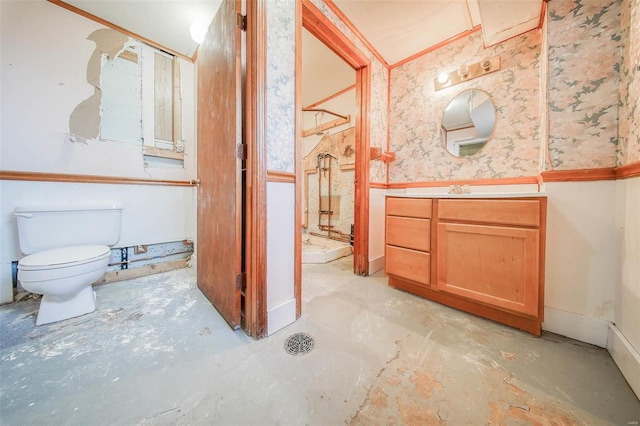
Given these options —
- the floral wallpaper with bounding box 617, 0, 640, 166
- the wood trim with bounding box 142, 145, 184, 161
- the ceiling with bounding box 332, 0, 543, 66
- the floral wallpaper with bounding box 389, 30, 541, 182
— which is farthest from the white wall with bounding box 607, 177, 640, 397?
the wood trim with bounding box 142, 145, 184, 161

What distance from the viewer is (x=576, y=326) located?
1233 millimetres

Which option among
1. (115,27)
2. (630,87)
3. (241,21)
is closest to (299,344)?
(241,21)

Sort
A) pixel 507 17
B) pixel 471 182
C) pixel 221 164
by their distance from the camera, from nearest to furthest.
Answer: pixel 221 164 < pixel 507 17 < pixel 471 182

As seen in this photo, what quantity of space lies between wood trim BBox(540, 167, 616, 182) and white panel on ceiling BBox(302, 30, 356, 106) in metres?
2.31

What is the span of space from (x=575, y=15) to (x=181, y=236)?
3.50 metres

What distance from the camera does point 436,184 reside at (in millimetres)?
2189

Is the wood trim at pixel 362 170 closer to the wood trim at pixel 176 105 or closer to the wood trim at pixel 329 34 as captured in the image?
the wood trim at pixel 329 34

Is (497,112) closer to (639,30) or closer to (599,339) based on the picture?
(639,30)

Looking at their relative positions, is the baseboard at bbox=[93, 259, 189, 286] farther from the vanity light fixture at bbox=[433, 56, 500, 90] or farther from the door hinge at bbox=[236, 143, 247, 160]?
the vanity light fixture at bbox=[433, 56, 500, 90]

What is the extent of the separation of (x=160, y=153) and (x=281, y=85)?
5.35 ft

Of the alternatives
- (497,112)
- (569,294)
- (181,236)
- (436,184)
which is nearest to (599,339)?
(569,294)

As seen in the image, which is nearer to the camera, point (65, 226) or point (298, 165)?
point (298, 165)

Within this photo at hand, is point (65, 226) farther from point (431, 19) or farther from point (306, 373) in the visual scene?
point (431, 19)

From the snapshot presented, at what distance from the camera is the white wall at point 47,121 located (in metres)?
1.56
